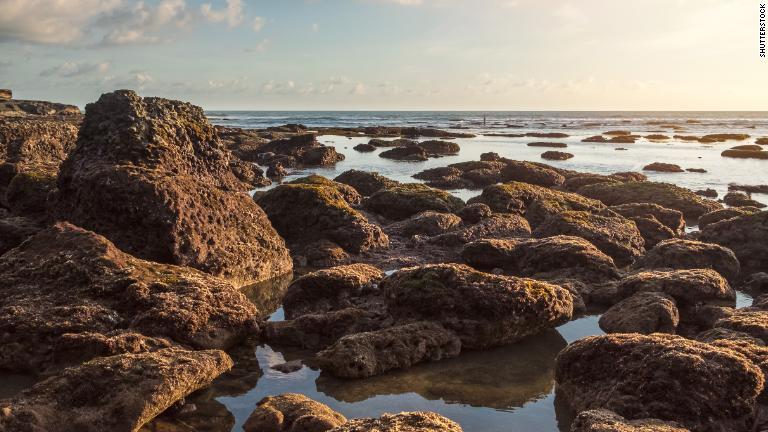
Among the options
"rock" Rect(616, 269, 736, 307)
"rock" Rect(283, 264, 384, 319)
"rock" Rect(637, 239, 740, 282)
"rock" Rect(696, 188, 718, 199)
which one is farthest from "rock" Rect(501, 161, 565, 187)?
"rock" Rect(283, 264, 384, 319)

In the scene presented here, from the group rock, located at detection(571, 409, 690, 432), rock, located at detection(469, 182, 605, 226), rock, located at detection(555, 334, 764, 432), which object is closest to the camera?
rock, located at detection(571, 409, 690, 432)

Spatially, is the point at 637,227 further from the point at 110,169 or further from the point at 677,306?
the point at 110,169

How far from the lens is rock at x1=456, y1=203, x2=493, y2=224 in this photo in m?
16.3

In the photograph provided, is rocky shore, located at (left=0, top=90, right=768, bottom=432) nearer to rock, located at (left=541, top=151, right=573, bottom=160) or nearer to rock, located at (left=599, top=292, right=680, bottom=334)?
rock, located at (left=599, top=292, right=680, bottom=334)

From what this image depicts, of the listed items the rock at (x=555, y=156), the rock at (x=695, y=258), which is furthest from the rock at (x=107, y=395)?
the rock at (x=555, y=156)

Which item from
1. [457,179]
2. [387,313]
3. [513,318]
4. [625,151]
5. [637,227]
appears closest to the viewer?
[513,318]

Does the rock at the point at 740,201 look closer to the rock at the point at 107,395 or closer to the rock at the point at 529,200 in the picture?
the rock at the point at 529,200

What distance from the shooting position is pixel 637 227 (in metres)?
15.5

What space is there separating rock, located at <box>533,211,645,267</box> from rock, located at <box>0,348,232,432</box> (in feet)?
32.8

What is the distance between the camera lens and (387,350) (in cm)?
750

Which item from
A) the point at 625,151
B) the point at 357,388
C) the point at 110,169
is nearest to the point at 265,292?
the point at 110,169

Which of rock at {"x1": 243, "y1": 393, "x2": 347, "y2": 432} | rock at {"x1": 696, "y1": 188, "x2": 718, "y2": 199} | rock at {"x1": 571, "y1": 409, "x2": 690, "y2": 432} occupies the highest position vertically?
rock at {"x1": 571, "y1": 409, "x2": 690, "y2": 432}

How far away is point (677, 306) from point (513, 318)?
308 cm

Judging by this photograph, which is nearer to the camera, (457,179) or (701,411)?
(701,411)
